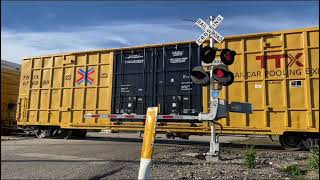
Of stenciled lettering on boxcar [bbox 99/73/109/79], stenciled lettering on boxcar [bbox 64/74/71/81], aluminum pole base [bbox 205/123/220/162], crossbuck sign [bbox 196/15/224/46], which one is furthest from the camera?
stenciled lettering on boxcar [bbox 64/74/71/81]

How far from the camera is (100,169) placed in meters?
7.71

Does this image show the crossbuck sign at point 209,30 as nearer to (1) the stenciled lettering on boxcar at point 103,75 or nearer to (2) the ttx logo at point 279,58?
(2) the ttx logo at point 279,58

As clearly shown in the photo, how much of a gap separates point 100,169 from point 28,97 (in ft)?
38.8

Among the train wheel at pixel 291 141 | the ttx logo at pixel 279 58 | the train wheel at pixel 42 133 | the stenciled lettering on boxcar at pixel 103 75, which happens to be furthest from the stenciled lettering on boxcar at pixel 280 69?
the train wheel at pixel 42 133

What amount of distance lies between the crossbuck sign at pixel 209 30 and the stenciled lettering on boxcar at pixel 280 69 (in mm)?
4145

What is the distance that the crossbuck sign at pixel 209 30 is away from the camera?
9.55 metres

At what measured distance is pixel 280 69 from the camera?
12.8 metres

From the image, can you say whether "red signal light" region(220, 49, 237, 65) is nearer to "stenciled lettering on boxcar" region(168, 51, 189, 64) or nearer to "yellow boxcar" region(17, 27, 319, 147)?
"yellow boxcar" region(17, 27, 319, 147)

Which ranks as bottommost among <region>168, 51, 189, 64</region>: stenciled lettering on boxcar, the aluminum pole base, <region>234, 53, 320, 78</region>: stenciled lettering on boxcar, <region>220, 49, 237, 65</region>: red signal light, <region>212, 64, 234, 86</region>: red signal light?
the aluminum pole base

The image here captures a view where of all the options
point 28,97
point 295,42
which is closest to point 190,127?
point 295,42

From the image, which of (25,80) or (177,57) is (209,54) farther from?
(25,80)

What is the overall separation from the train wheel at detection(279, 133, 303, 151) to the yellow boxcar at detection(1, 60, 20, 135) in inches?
599

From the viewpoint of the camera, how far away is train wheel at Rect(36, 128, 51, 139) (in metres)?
17.7

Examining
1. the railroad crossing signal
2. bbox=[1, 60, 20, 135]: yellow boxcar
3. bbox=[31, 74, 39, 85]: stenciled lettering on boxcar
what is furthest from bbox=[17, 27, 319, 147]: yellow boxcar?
bbox=[1, 60, 20, 135]: yellow boxcar
